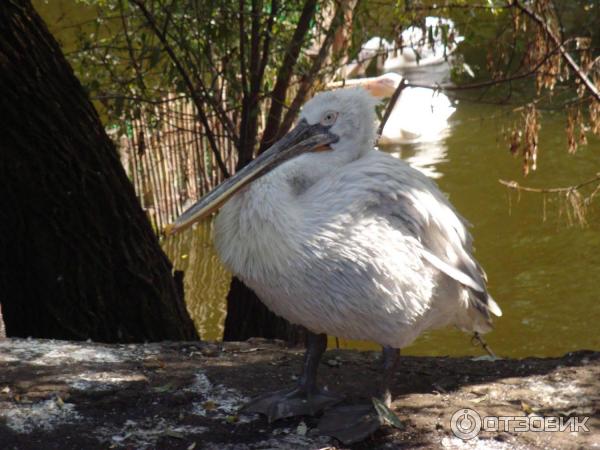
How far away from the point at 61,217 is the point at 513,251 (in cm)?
550

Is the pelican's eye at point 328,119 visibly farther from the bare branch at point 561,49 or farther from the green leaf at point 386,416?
the bare branch at point 561,49

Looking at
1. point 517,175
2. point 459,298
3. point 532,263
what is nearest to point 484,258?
point 532,263

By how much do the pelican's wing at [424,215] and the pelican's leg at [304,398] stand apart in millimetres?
552

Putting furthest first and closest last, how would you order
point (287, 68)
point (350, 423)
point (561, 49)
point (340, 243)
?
point (287, 68)
point (561, 49)
point (350, 423)
point (340, 243)

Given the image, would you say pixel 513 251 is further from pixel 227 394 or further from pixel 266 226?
Result: pixel 266 226

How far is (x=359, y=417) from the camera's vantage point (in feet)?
11.5

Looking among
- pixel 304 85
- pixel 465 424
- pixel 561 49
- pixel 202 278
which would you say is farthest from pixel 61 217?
pixel 202 278

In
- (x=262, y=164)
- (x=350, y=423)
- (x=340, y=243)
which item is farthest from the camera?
(x=262, y=164)

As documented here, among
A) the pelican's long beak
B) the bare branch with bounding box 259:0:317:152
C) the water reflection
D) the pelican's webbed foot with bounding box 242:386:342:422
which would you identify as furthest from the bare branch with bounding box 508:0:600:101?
the water reflection

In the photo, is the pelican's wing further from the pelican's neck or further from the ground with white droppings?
the ground with white droppings

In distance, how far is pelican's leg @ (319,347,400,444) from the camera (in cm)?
342

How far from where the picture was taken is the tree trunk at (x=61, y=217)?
4574 mm

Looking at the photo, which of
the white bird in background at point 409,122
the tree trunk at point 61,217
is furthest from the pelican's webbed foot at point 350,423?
the white bird in background at point 409,122

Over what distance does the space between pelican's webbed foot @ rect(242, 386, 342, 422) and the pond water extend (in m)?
3.23
